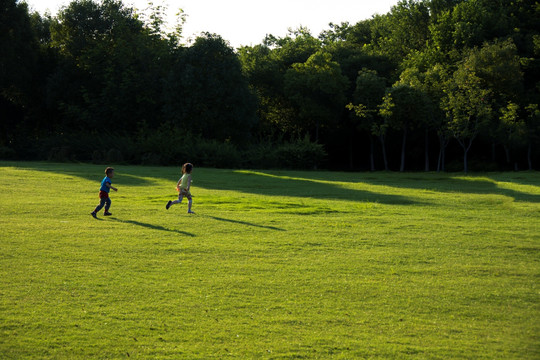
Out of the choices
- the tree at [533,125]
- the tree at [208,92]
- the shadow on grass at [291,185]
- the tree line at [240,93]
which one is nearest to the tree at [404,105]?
the tree line at [240,93]

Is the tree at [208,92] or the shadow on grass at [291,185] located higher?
the tree at [208,92]

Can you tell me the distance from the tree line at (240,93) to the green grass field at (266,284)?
1092 inches

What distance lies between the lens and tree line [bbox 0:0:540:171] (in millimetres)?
43875

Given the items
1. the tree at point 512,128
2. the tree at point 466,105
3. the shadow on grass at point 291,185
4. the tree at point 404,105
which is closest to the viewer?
the shadow on grass at point 291,185

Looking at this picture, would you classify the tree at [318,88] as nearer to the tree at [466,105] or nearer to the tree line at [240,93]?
the tree line at [240,93]

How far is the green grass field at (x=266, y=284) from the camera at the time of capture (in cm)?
610

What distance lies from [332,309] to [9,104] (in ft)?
178

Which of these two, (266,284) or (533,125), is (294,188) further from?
(533,125)

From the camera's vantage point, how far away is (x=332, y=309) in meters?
7.25

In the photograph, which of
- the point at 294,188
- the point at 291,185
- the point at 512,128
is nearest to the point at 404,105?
the point at 512,128

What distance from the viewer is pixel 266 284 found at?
8.39m

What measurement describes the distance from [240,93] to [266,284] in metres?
40.4

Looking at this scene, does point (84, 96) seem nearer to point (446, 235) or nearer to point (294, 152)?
point (294, 152)

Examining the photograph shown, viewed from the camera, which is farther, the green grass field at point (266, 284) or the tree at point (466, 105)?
the tree at point (466, 105)
